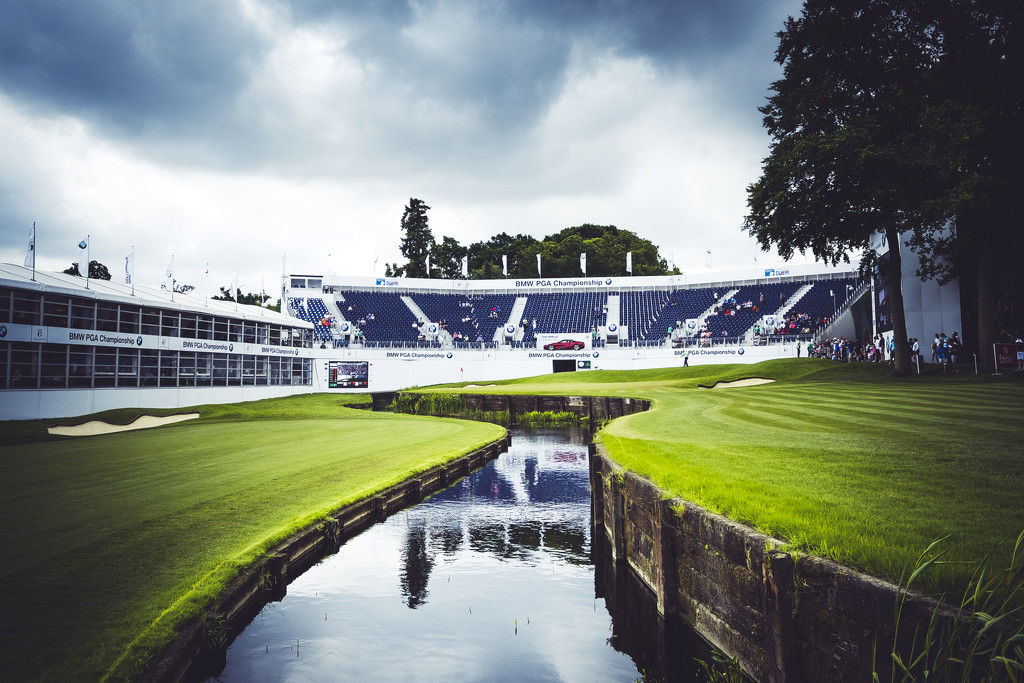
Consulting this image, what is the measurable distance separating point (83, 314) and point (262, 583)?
30140 mm

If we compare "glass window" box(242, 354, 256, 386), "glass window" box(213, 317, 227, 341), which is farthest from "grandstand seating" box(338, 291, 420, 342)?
"glass window" box(213, 317, 227, 341)

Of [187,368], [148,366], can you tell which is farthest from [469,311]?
[148,366]

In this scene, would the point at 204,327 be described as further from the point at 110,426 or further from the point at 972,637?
the point at 972,637

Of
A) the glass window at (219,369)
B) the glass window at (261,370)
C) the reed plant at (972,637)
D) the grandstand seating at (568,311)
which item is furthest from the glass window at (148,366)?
the reed plant at (972,637)

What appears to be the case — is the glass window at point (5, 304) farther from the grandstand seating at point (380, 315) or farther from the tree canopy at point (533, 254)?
the tree canopy at point (533, 254)

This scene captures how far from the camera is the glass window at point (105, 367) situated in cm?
3153

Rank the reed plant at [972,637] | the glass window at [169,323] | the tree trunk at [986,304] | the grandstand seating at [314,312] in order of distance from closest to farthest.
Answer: the reed plant at [972,637]
the tree trunk at [986,304]
the glass window at [169,323]
the grandstand seating at [314,312]

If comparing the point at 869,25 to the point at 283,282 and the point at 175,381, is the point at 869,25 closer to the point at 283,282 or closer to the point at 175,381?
the point at 175,381

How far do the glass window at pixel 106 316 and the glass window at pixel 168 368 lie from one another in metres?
3.52

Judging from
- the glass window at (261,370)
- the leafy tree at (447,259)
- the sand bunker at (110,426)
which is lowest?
the sand bunker at (110,426)

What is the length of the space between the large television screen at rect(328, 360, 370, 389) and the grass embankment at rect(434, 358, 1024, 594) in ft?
138

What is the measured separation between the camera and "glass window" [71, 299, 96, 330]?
99.9 ft

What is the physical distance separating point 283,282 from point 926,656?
68.5m

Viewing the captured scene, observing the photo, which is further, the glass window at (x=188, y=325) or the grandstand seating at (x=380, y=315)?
the grandstand seating at (x=380, y=315)
